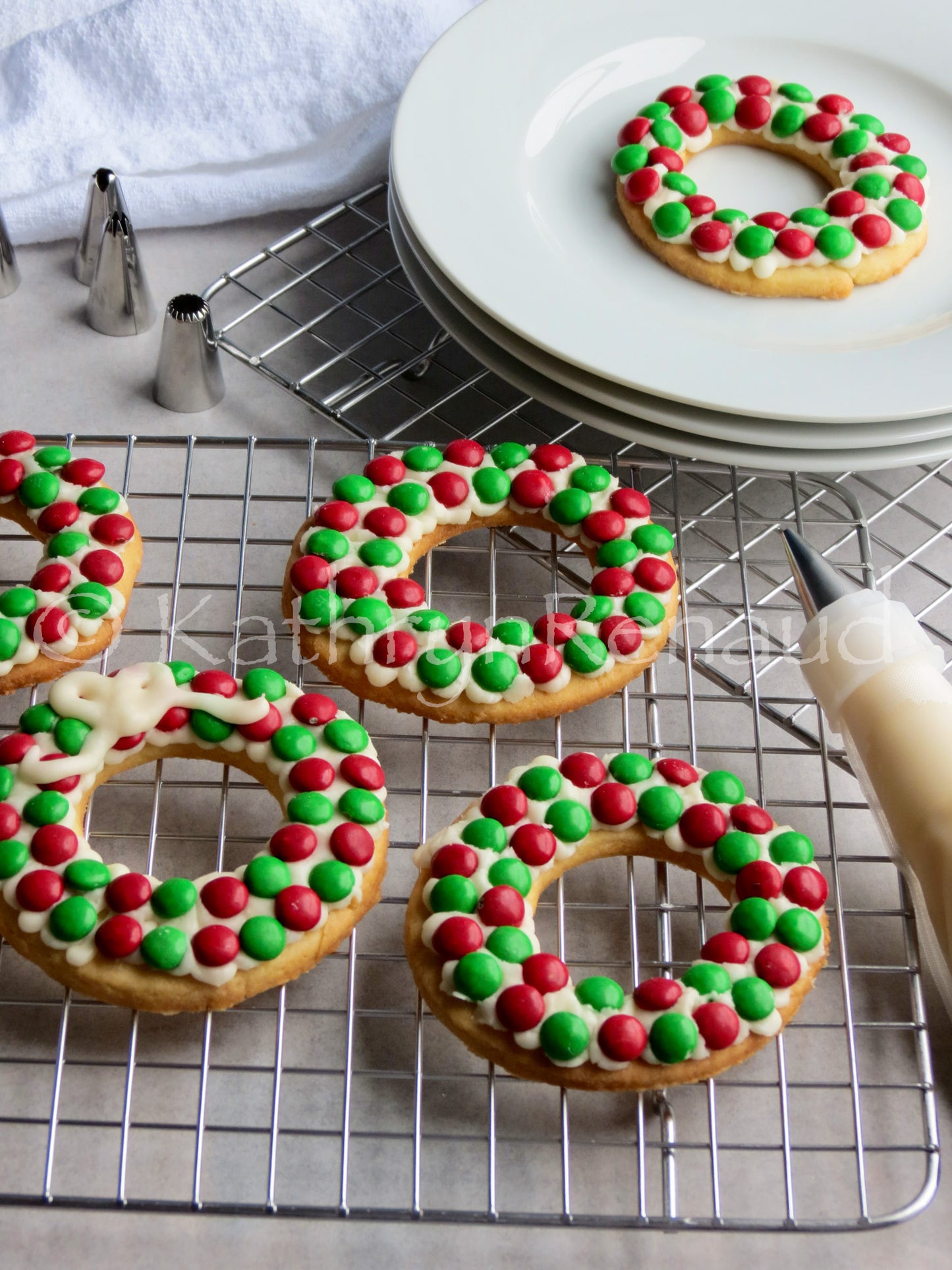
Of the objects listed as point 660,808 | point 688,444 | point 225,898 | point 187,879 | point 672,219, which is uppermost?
point 672,219

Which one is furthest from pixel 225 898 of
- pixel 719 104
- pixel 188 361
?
pixel 719 104

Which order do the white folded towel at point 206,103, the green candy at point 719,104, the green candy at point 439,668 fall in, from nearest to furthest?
the green candy at point 439,668
the green candy at point 719,104
the white folded towel at point 206,103

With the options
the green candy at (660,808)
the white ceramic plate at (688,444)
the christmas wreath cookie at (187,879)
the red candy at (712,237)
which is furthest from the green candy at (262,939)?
the red candy at (712,237)

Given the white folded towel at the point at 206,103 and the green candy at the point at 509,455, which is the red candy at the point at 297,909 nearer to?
the green candy at the point at 509,455

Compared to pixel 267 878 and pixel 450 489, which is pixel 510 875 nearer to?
pixel 267 878

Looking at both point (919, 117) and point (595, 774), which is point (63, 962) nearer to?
point (595, 774)

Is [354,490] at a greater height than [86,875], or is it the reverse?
[354,490]

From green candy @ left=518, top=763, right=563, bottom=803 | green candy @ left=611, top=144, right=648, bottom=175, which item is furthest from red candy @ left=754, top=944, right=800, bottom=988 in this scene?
green candy @ left=611, top=144, right=648, bottom=175
